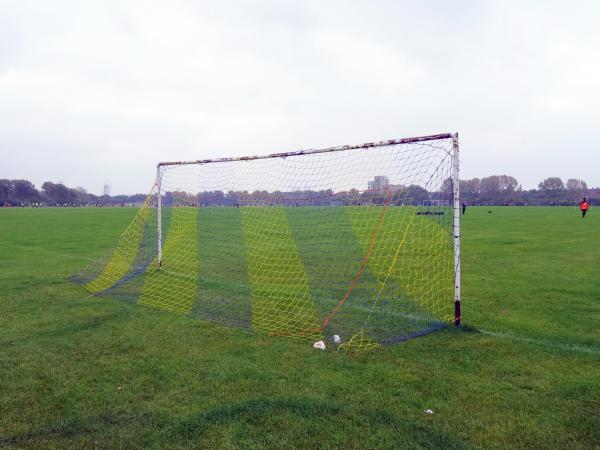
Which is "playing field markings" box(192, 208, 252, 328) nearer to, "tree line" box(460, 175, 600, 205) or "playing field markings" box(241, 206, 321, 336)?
"playing field markings" box(241, 206, 321, 336)

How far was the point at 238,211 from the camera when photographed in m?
14.8

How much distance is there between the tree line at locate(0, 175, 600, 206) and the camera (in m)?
6.74

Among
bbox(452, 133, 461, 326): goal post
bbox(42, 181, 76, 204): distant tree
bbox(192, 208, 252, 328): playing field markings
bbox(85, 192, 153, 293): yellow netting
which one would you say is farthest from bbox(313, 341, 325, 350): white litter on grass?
bbox(42, 181, 76, 204): distant tree

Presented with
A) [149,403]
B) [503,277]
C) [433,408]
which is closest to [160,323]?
[149,403]

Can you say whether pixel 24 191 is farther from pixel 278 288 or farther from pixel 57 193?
pixel 278 288

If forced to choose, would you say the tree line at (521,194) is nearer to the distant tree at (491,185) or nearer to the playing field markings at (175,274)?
the distant tree at (491,185)

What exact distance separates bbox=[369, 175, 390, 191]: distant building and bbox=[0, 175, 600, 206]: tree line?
0.09 meters

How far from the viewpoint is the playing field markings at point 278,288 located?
6.20 meters

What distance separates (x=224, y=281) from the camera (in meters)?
9.43

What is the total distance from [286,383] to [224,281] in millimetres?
5455

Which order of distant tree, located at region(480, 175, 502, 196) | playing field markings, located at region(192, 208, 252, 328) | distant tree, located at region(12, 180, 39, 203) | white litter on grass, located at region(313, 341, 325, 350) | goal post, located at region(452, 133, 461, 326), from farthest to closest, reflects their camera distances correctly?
distant tree, located at region(12, 180, 39, 203) < distant tree, located at region(480, 175, 502, 196) < playing field markings, located at region(192, 208, 252, 328) < goal post, located at region(452, 133, 461, 326) < white litter on grass, located at region(313, 341, 325, 350)

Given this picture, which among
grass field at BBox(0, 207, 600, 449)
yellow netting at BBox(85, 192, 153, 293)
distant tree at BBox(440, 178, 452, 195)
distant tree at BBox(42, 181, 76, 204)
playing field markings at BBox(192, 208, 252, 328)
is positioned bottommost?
grass field at BBox(0, 207, 600, 449)

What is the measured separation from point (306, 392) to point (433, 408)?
41.5 inches

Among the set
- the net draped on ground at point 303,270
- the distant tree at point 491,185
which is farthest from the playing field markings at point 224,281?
the distant tree at point 491,185
